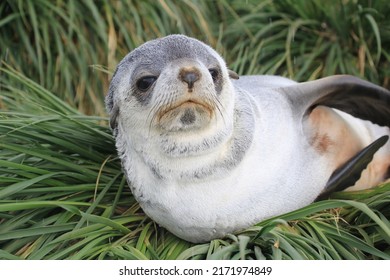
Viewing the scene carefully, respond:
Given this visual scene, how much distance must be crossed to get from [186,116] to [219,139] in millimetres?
252

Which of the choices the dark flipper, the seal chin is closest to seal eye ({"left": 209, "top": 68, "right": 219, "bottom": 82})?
the seal chin

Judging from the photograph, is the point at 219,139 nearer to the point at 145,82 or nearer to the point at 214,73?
the point at 214,73

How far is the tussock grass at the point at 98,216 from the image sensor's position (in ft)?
11.9

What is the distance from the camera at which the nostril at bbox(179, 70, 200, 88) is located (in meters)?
3.24

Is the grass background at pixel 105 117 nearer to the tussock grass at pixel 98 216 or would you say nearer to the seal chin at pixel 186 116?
the tussock grass at pixel 98 216

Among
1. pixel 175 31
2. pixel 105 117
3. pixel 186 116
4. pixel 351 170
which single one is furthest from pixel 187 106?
pixel 175 31

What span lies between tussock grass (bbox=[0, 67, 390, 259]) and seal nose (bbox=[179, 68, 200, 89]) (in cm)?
72

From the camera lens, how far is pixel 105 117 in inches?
192

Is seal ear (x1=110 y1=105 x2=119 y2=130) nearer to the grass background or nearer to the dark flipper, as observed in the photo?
the grass background

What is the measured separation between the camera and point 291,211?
12.4 feet

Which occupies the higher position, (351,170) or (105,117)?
(351,170)

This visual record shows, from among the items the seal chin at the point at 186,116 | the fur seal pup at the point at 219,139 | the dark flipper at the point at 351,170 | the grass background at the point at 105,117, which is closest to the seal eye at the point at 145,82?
the fur seal pup at the point at 219,139

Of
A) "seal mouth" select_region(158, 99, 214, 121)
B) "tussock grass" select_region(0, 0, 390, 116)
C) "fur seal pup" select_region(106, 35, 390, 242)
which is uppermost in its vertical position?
"seal mouth" select_region(158, 99, 214, 121)

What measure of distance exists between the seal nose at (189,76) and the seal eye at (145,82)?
192 mm
